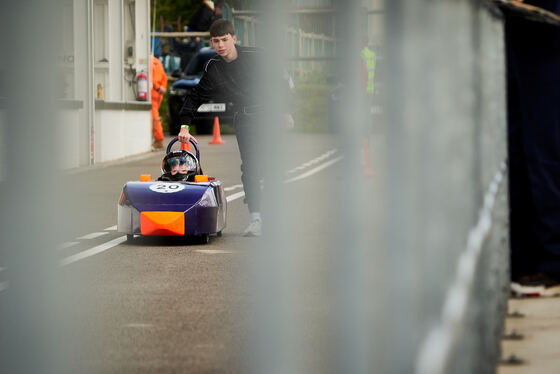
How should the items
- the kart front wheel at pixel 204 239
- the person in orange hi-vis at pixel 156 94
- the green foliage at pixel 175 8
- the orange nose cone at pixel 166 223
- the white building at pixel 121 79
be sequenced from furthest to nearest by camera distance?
the green foliage at pixel 175 8
the person in orange hi-vis at pixel 156 94
the white building at pixel 121 79
the kart front wheel at pixel 204 239
the orange nose cone at pixel 166 223

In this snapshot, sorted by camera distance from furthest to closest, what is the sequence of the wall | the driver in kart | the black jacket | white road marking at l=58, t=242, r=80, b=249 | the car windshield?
the car windshield
the wall
the driver in kart
the black jacket
white road marking at l=58, t=242, r=80, b=249

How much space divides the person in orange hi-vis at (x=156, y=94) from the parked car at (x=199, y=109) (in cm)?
203

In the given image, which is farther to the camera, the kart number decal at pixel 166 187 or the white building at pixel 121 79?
the white building at pixel 121 79

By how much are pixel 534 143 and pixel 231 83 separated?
2.75 meters

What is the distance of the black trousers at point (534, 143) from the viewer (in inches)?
225

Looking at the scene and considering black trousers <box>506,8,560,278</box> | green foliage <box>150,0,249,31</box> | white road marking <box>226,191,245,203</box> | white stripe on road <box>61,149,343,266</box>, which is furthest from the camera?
green foliage <box>150,0,249,31</box>

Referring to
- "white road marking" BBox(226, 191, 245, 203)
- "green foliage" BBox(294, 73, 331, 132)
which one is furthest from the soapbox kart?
"green foliage" BBox(294, 73, 331, 132)

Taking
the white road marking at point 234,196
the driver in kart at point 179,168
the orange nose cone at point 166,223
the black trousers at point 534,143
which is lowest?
the white road marking at point 234,196

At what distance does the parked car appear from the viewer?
2727cm

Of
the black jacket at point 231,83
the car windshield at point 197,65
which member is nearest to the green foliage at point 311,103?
the black jacket at point 231,83

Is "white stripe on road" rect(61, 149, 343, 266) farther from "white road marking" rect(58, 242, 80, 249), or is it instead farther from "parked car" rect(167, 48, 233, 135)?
"parked car" rect(167, 48, 233, 135)

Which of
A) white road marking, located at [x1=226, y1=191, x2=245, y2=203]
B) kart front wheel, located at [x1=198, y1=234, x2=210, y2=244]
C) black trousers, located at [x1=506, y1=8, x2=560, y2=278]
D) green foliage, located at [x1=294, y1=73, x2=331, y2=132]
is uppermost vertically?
green foliage, located at [x1=294, y1=73, x2=331, y2=132]

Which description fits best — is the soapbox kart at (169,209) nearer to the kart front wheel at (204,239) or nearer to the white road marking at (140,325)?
the kart front wheel at (204,239)

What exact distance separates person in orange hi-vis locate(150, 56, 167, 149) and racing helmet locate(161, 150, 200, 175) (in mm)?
13814
